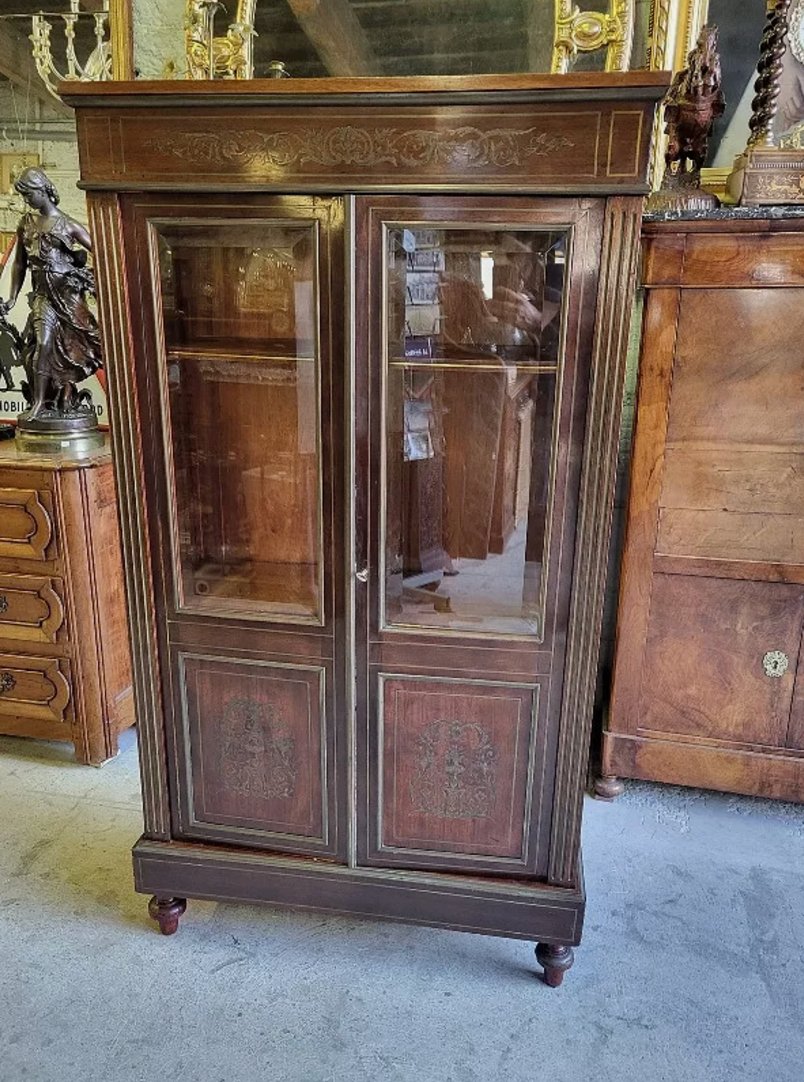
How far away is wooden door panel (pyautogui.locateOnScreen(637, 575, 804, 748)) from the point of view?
1980 millimetres

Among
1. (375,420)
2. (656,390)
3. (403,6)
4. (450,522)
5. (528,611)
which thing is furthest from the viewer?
(403,6)

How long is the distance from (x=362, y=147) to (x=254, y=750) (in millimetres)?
1176

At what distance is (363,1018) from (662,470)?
145 cm

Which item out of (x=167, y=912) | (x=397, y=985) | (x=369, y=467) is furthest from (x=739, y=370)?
(x=167, y=912)

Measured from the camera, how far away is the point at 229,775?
1592 millimetres

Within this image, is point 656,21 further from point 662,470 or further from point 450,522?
point 450,522

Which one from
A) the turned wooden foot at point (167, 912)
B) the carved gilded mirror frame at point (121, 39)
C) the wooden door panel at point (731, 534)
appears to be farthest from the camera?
the carved gilded mirror frame at point (121, 39)

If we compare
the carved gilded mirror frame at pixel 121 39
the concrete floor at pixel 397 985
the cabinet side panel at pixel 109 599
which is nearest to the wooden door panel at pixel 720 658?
the concrete floor at pixel 397 985

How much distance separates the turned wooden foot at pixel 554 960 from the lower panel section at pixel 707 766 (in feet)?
2.25

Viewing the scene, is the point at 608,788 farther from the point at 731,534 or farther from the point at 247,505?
the point at 247,505

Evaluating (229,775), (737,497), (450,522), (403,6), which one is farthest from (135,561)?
(403,6)

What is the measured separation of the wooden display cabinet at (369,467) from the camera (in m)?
1.21

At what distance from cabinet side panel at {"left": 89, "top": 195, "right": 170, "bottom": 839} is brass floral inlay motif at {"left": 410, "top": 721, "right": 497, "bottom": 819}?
22.1 inches

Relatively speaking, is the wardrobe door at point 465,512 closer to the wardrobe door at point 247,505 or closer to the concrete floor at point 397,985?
the wardrobe door at point 247,505
